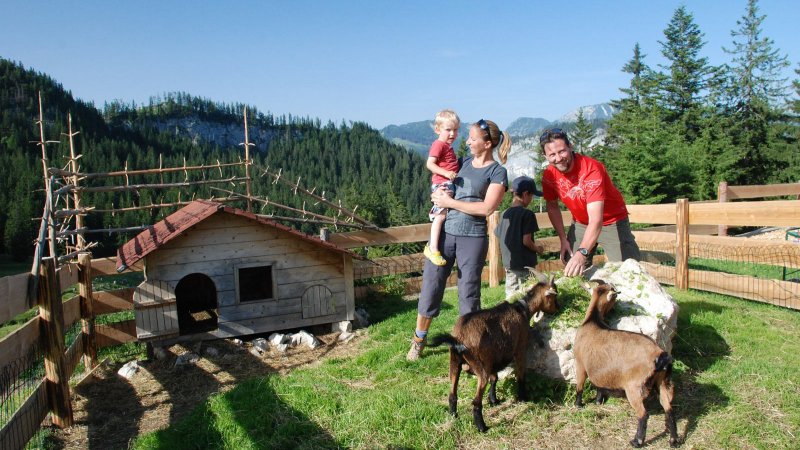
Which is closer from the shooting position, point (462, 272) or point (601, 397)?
point (601, 397)

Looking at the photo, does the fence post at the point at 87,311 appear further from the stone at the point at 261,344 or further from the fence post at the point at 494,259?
the fence post at the point at 494,259

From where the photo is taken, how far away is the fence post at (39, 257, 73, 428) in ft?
15.2

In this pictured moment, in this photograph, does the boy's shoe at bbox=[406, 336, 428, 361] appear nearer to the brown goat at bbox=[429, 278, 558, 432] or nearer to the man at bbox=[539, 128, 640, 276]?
the brown goat at bbox=[429, 278, 558, 432]

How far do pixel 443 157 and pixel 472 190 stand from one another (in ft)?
2.45

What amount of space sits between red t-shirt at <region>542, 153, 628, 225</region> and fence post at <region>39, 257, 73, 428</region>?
4.67 m

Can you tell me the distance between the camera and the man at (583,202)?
14.2 feet

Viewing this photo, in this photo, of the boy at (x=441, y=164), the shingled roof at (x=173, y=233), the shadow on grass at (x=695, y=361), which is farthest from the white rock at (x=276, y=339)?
the shadow on grass at (x=695, y=361)

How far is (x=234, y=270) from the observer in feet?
24.0

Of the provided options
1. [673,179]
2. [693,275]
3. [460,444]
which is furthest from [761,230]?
[460,444]

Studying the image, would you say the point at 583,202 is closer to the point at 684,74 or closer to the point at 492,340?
the point at 492,340

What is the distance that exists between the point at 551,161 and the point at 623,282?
1.24 meters

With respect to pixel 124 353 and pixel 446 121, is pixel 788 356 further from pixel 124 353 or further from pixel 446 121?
pixel 124 353

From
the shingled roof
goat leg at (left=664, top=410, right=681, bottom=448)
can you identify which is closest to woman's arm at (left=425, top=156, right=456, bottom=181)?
goat leg at (left=664, top=410, right=681, bottom=448)

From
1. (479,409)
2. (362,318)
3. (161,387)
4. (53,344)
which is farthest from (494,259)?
(53,344)
